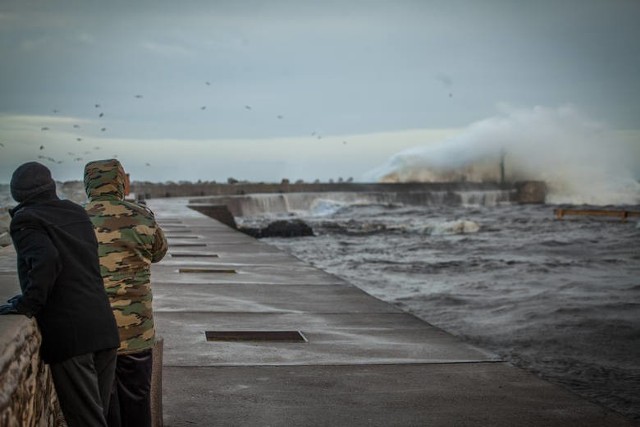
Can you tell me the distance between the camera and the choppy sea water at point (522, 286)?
9414mm

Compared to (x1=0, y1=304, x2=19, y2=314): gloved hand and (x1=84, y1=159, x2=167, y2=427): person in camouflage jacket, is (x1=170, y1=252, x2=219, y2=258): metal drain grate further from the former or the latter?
(x1=0, y1=304, x2=19, y2=314): gloved hand

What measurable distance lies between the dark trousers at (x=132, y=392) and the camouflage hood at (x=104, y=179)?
2.49 feet

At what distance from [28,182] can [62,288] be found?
43 centimetres

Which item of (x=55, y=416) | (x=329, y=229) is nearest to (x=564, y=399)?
(x=55, y=416)

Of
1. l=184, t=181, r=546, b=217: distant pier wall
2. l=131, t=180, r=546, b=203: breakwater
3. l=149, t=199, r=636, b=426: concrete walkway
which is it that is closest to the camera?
l=149, t=199, r=636, b=426: concrete walkway

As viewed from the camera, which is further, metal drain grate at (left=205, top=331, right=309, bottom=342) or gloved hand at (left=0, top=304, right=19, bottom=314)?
metal drain grate at (left=205, top=331, right=309, bottom=342)

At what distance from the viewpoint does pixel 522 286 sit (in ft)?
55.3

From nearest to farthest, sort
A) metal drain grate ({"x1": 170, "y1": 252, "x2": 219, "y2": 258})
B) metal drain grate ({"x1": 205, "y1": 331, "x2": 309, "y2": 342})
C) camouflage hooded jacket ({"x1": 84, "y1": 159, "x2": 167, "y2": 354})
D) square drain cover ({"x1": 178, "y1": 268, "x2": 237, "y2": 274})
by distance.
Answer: camouflage hooded jacket ({"x1": 84, "y1": 159, "x2": 167, "y2": 354})
metal drain grate ({"x1": 205, "y1": 331, "x2": 309, "y2": 342})
square drain cover ({"x1": 178, "y1": 268, "x2": 237, "y2": 274})
metal drain grate ({"x1": 170, "y1": 252, "x2": 219, "y2": 258})

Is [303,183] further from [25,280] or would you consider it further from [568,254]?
[25,280]

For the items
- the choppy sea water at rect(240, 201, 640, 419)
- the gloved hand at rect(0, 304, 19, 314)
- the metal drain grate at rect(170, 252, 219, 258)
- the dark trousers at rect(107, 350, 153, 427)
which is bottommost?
the choppy sea water at rect(240, 201, 640, 419)

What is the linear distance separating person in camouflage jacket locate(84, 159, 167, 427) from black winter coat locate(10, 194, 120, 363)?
18.2 inches

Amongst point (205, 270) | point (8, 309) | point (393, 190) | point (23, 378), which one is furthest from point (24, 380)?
point (393, 190)

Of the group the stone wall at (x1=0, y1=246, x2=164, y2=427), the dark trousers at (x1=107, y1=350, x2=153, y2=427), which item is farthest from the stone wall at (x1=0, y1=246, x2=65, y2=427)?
the dark trousers at (x1=107, y1=350, x2=153, y2=427)

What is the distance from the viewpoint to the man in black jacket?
10.4 ft
